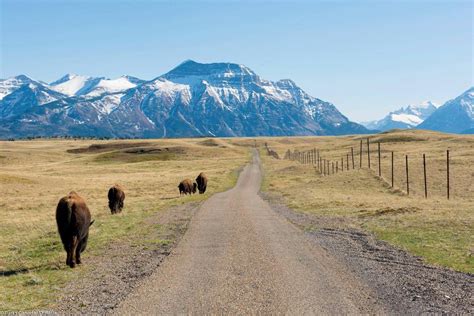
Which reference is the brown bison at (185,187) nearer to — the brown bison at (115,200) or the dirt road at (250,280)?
the brown bison at (115,200)

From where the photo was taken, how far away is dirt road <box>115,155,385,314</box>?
12.1 m

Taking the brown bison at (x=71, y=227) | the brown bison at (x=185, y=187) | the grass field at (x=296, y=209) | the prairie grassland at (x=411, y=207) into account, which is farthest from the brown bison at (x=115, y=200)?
the brown bison at (x=71, y=227)

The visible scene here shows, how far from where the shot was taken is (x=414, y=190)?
48.8 m

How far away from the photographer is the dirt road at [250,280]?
12.1m

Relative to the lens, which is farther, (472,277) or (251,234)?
(251,234)

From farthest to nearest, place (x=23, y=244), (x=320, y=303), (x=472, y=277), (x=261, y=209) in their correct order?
1. (x=261, y=209)
2. (x=23, y=244)
3. (x=472, y=277)
4. (x=320, y=303)

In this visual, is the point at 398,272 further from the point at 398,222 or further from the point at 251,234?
the point at 398,222

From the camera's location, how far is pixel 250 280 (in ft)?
47.6

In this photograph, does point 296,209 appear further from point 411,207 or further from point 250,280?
point 250,280

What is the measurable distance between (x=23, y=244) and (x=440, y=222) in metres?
21.2

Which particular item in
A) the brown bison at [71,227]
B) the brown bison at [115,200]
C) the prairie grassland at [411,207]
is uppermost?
the brown bison at [71,227]

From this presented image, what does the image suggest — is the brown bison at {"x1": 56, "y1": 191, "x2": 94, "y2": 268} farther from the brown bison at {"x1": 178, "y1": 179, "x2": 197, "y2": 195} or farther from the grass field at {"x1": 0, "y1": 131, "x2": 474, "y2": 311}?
the brown bison at {"x1": 178, "y1": 179, "x2": 197, "y2": 195}

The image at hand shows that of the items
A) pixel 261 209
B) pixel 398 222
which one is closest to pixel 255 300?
pixel 398 222

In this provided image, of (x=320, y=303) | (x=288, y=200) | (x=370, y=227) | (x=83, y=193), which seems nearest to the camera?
(x=320, y=303)
